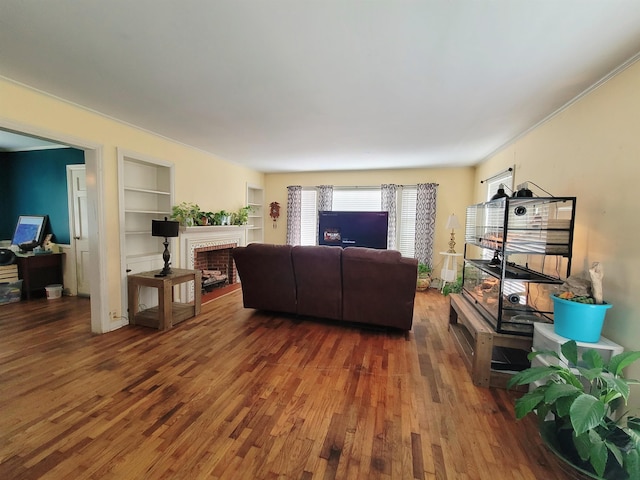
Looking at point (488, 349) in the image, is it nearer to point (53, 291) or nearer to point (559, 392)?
point (559, 392)

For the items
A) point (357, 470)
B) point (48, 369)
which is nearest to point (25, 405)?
point (48, 369)

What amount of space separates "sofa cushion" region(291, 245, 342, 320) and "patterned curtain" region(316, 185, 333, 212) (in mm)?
2886

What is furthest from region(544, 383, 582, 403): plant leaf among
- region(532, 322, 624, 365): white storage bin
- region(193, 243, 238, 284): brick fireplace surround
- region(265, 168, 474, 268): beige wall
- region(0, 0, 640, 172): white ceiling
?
region(193, 243, 238, 284): brick fireplace surround

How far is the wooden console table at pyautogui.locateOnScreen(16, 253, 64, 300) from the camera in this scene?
412cm

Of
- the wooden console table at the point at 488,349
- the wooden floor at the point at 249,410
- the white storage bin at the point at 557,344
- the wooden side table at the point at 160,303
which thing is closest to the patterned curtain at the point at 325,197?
the wooden side table at the point at 160,303

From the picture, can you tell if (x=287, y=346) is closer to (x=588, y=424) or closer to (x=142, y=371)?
(x=142, y=371)

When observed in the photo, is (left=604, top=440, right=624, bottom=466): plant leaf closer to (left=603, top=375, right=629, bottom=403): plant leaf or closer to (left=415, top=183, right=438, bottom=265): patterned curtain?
(left=603, top=375, right=629, bottom=403): plant leaf

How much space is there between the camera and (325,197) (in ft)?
19.6

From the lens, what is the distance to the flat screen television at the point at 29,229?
4.48 meters

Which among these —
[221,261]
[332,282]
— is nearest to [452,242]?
[332,282]

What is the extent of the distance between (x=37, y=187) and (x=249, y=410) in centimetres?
555

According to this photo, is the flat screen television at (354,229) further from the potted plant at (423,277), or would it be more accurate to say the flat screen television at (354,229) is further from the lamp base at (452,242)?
the lamp base at (452,242)

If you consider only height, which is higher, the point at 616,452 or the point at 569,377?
the point at 569,377

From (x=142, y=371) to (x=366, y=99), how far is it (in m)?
3.12
